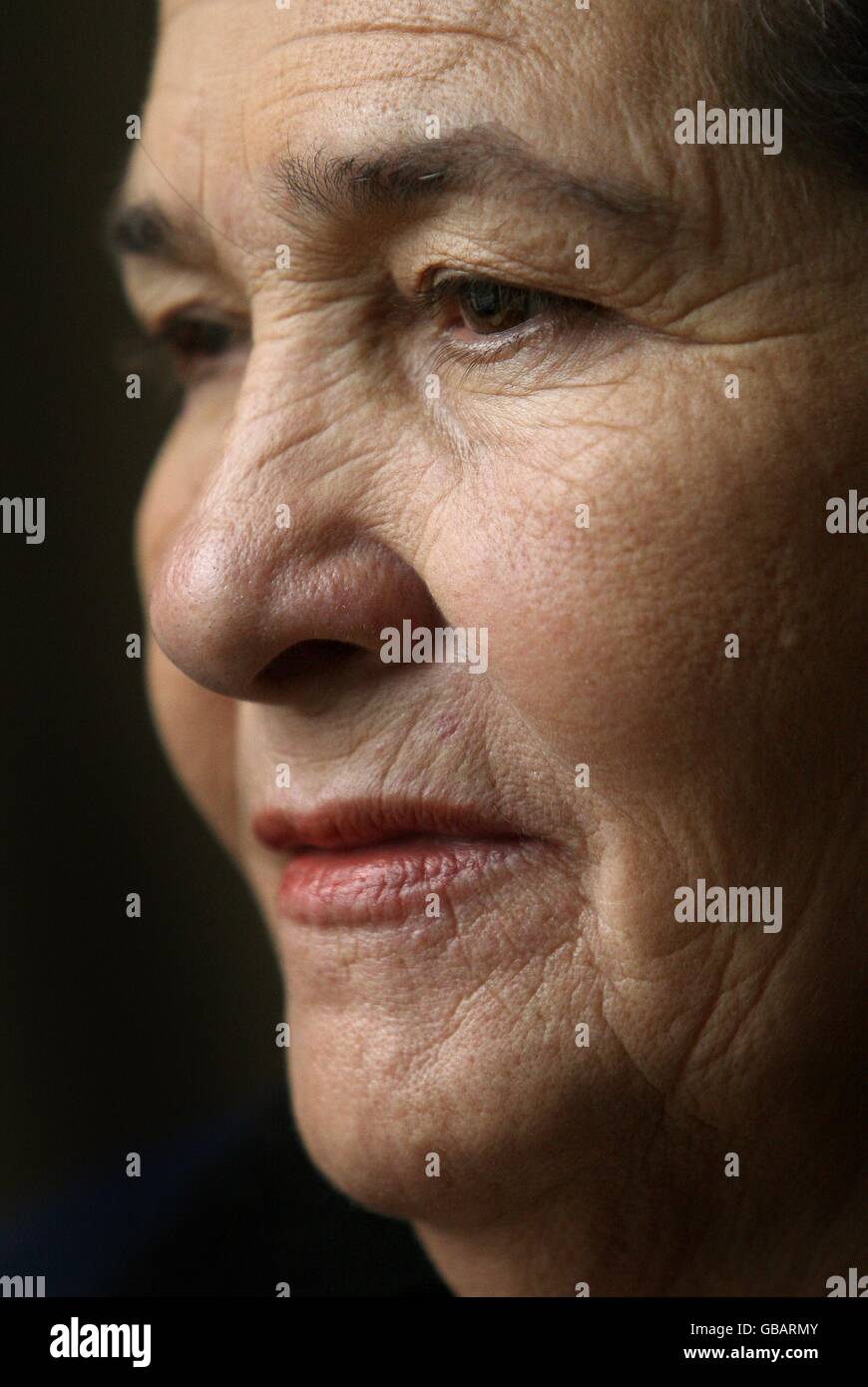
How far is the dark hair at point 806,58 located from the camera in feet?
2.67

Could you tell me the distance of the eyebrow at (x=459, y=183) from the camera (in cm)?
81

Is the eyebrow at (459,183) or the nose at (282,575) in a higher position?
the eyebrow at (459,183)

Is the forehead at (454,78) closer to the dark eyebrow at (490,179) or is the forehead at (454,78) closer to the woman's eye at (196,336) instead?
the dark eyebrow at (490,179)

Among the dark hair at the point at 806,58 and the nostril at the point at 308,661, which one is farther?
the nostril at the point at 308,661

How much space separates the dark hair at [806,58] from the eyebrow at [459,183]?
0.08 meters

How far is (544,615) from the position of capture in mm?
835

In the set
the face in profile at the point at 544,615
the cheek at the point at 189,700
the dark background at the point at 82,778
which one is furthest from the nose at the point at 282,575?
the dark background at the point at 82,778

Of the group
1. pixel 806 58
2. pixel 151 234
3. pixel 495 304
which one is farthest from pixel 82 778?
pixel 806 58

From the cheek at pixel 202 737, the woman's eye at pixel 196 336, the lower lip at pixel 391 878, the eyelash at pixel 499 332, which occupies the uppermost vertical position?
the woman's eye at pixel 196 336

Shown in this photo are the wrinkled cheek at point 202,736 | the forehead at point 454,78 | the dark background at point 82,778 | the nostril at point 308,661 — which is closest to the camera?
the forehead at point 454,78

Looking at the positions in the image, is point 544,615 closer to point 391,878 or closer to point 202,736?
point 391,878

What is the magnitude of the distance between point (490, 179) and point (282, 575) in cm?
25

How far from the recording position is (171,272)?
1.12m

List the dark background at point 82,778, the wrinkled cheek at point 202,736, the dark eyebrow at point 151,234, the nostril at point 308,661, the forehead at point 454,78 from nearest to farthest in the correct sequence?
the forehead at point 454,78 < the nostril at point 308,661 < the dark eyebrow at point 151,234 < the wrinkled cheek at point 202,736 < the dark background at point 82,778
